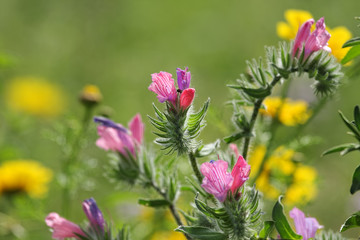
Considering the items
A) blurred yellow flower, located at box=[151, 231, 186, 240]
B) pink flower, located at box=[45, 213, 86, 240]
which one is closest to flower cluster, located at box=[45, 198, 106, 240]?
pink flower, located at box=[45, 213, 86, 240]

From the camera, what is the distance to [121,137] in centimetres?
118

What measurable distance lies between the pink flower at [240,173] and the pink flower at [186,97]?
0.42 feet

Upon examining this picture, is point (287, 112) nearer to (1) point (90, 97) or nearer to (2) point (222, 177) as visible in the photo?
(1) point (90, 97)

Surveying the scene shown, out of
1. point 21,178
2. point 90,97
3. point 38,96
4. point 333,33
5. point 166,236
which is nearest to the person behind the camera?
point 333,33

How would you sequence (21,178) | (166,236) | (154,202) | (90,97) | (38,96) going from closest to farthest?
(154,202)
(90,97)
(166,236)
(21,178)
(38,96)

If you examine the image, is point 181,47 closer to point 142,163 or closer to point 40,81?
point 40,81

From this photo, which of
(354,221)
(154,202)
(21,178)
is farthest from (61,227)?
(21,178)

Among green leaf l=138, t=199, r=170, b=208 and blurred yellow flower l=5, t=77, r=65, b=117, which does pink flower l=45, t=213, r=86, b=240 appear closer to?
green leaf l=138, t=199, r=170, b=208

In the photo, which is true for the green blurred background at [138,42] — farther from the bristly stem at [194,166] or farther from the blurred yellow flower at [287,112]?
the bristly stem at [194,166]

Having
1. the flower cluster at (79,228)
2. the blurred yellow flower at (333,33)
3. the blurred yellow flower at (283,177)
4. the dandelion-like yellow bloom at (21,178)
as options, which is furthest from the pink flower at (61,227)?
the dandelion-like yellow bloom at (21,178)

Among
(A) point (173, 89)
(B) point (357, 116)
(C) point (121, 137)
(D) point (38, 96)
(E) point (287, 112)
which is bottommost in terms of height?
(B) point (357, 116)

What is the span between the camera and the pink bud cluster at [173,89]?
0.86 metres

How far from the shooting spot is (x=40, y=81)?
4449 mm

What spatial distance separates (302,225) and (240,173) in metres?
0.19
